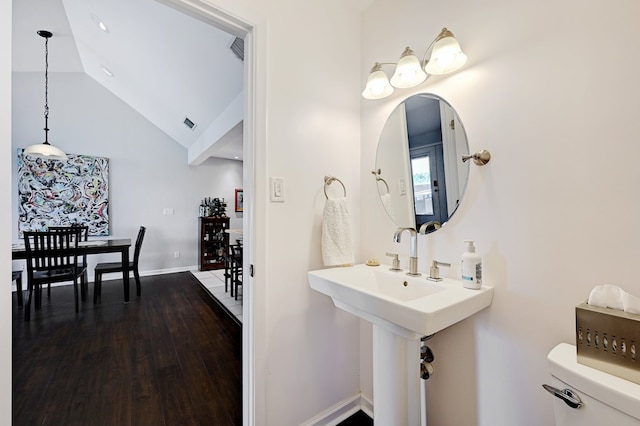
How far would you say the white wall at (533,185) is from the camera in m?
0.78

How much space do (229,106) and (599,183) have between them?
331 cm

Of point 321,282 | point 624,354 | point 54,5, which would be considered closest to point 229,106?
point 54,5

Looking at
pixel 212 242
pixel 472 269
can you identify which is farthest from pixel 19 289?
pixel 472 269

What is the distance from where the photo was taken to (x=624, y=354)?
2.04ft

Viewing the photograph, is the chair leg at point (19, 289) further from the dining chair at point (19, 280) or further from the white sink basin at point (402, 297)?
the white sink basin at point (402, 297)

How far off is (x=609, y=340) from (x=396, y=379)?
0.69 metres

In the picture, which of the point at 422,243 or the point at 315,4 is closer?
the point at 422,243

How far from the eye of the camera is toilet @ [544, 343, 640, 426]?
581 mm

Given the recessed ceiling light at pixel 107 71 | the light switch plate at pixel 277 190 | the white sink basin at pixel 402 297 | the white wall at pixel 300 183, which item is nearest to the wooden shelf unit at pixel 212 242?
the recessed ceiling light at pixel 107 71

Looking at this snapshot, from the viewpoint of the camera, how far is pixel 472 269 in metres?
1.02

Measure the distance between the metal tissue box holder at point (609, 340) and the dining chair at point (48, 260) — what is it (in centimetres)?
416

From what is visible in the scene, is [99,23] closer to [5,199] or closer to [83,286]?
[83,286]

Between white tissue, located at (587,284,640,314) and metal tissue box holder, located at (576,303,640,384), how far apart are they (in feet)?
0.05

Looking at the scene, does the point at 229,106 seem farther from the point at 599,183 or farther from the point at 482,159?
the point at 599,183
